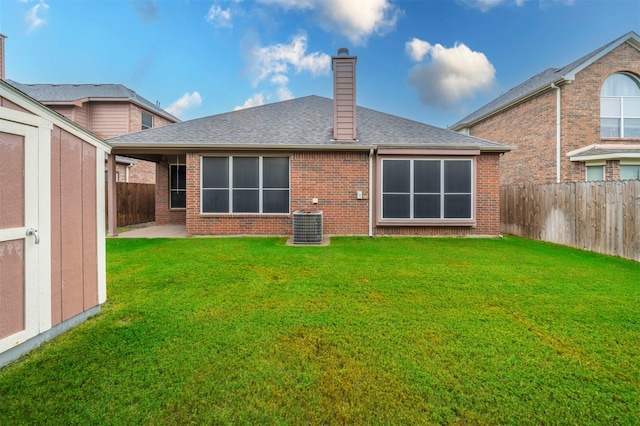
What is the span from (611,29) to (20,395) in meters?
22.1

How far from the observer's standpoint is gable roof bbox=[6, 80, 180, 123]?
16.8 meters

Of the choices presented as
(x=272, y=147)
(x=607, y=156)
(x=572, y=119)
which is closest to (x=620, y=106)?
(x=572, y=119)

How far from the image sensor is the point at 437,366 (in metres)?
2.40

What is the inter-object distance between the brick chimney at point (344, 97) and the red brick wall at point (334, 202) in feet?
2.54

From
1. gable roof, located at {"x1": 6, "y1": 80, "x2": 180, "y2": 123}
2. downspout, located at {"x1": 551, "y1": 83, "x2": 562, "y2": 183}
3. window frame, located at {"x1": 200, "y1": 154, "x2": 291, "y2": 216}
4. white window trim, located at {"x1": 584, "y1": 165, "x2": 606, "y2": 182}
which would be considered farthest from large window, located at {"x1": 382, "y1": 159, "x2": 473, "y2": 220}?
gable roof, located at {"x1": 6, "y1": 80, "x2": 180, "y2": 123}

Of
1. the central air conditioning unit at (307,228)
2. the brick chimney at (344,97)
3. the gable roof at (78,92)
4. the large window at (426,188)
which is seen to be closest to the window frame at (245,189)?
the central air conditioning unit at (307,228)

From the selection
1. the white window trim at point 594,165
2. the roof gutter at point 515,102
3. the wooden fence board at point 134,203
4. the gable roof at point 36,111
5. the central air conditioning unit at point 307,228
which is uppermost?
the roof gutter at point 515,102

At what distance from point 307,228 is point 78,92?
19.0 metres

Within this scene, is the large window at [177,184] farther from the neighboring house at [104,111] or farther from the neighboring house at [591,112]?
the neighboring house at [591,112]

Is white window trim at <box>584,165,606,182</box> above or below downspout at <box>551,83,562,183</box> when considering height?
below

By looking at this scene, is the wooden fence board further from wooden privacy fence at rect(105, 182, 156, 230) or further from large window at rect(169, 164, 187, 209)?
large window at rect(169, 164, 187, 209)

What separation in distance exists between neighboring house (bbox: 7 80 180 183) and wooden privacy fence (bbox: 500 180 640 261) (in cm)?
1807

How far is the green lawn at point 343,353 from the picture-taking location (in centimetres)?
195

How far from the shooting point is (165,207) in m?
12.0
